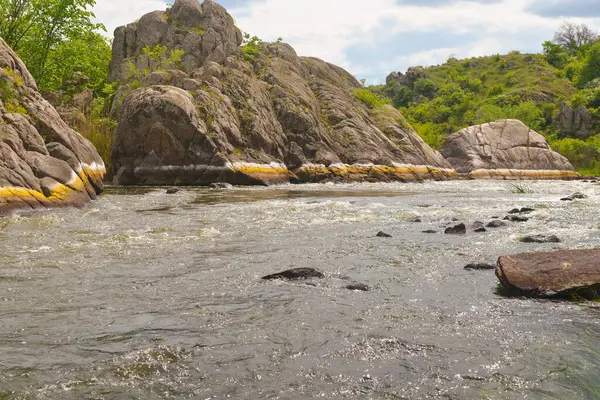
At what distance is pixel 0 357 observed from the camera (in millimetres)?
4328

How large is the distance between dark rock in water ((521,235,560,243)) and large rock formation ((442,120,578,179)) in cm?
3904

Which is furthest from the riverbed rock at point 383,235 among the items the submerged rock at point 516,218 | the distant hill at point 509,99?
the distant hill at point 509,99

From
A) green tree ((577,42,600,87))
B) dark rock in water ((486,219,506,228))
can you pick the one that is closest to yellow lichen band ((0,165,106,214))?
dark rock in water ((486,219,506,228))

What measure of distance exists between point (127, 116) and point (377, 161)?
19.5 m

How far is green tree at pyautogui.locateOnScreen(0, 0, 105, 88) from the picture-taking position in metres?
34.8

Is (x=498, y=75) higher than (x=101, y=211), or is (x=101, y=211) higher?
(x=498, y=75)

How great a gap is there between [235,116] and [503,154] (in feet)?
98.7

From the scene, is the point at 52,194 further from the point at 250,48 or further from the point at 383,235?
the point at 250,48

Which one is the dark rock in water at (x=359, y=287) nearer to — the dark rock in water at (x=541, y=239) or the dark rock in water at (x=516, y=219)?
the dark rock in water at (x=541, y=239)

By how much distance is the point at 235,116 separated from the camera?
120 feet

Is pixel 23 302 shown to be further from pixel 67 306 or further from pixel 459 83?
pixel 459 83

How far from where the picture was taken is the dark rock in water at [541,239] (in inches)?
406

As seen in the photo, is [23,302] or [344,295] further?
[344,295]

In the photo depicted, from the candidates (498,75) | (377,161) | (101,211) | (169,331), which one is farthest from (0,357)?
(498,75)
